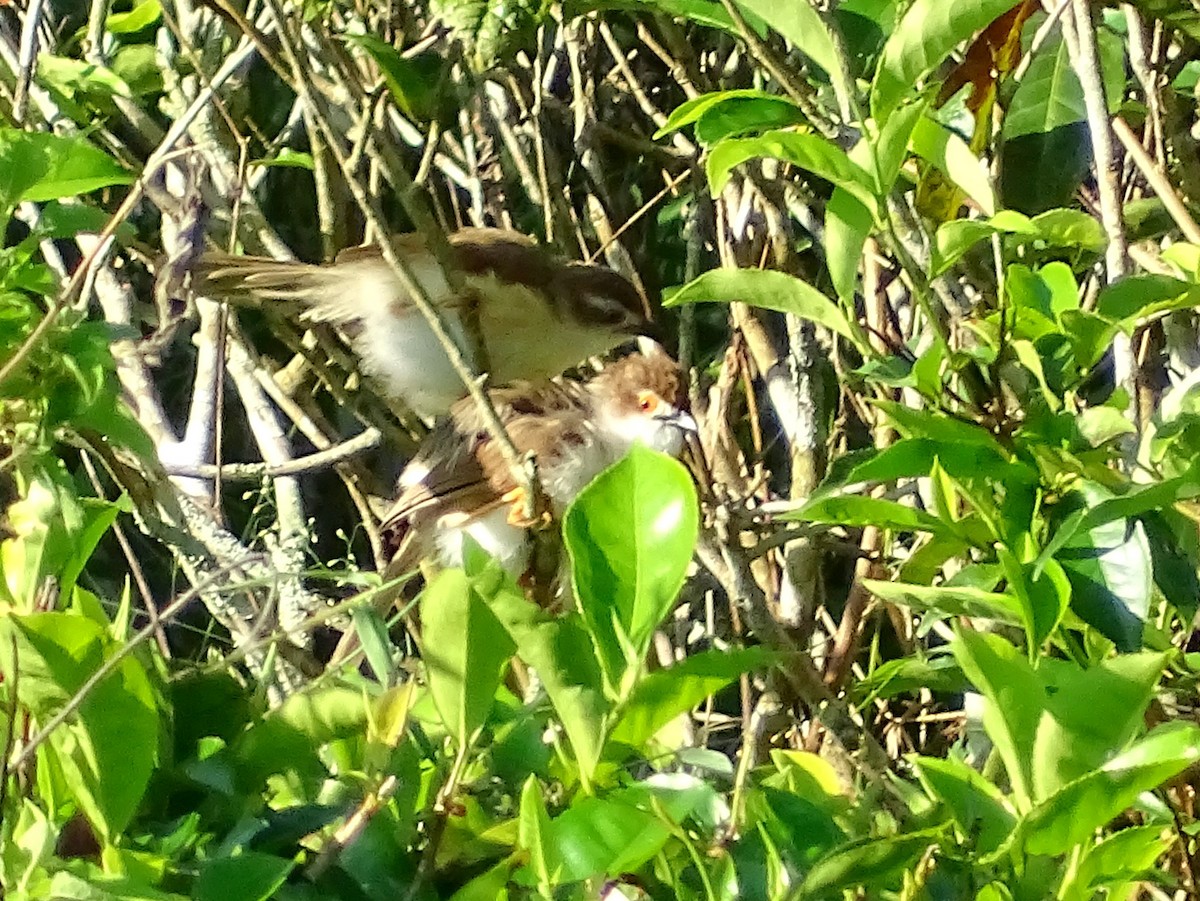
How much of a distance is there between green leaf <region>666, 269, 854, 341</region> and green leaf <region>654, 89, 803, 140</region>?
21 cm

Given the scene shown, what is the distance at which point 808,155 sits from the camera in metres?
1.20

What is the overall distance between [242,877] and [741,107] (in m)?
0.86

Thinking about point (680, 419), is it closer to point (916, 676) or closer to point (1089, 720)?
point (916, 676)

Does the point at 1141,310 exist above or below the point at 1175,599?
above

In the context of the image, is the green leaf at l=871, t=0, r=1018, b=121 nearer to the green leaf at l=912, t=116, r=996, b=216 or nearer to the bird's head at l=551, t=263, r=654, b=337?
the green leaf at l=912, t=116, r=996, b=216

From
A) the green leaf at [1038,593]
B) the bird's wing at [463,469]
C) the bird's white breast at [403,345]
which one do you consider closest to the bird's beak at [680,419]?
the bird's wing at [463,469]

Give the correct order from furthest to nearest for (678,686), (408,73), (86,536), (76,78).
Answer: (76,78) → (408,73) → (86,536) → (678,686)

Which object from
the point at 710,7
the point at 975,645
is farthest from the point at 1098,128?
the point at 975,645

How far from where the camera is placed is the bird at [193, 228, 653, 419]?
3184 mm

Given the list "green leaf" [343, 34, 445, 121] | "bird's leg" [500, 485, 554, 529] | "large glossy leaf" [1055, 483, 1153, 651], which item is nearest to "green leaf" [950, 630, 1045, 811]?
"large glossy leaf" [1055, 483, 1153, 651]

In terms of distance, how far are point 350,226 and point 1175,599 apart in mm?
2263

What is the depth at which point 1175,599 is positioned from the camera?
4.44 ft

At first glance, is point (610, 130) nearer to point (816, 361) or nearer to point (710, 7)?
point (816, 361)

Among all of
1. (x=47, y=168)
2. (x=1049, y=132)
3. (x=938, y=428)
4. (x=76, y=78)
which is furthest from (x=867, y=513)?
(x=76, y=78)
